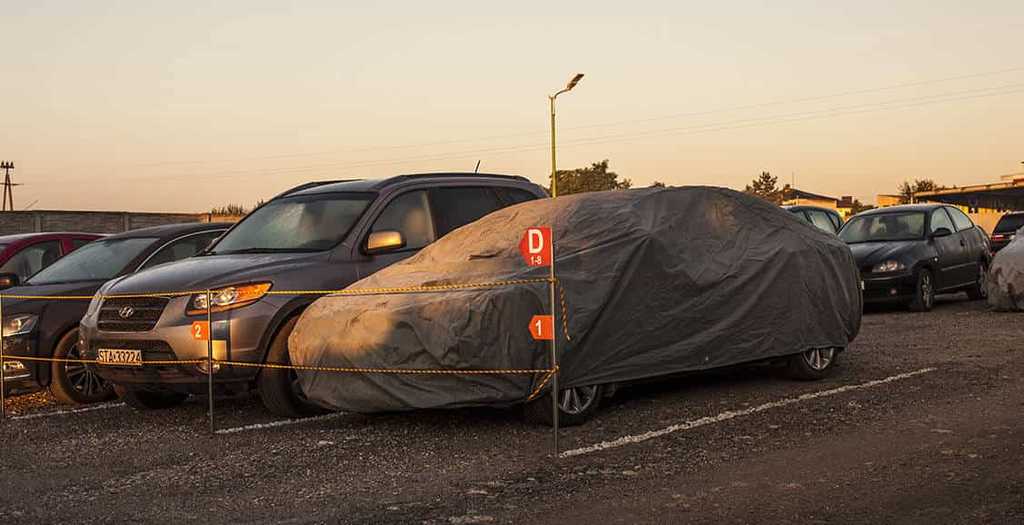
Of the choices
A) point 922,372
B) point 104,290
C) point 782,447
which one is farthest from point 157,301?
point 922,372

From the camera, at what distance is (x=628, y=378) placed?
27.9 ft

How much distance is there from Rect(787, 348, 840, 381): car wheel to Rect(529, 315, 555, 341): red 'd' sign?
3.01 meters

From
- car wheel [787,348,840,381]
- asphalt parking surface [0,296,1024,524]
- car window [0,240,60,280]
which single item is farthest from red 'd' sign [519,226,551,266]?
car window [0,240,60,280]

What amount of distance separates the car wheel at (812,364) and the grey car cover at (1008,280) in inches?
285

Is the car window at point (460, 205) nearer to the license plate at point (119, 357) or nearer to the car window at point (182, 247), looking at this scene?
the license plate at point (119, 357)

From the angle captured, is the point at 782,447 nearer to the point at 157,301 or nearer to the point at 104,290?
the point at 157,301

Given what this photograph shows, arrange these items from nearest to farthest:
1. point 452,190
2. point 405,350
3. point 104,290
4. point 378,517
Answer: point 378,517 → point 405,350 → point 104,290 → point 452,190

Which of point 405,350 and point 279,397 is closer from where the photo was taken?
point 405,350

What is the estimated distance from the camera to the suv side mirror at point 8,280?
39.4 feet

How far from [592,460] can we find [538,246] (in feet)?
4.66

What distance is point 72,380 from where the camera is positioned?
36.2ft

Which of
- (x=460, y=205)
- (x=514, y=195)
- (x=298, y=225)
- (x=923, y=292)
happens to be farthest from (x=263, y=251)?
(x=923, y=292)

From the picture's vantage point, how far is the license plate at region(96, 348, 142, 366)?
365 inches

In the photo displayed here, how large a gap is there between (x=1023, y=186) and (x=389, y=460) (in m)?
61.1
